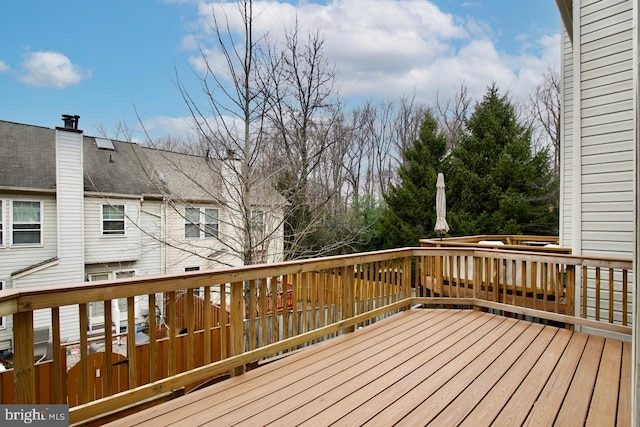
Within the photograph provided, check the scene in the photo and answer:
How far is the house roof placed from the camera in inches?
367

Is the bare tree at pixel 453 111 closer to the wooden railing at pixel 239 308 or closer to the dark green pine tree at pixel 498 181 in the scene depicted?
the dark green pine tree at pixel 498 181

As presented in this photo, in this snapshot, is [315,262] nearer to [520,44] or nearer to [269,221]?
[269,221]

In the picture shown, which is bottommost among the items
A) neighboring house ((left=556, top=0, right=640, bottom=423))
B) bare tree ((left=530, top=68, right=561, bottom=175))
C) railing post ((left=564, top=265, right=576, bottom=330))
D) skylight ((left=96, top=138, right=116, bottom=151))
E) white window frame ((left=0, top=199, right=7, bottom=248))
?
railing post ((left=564, top=265, right=576, bottom=330))

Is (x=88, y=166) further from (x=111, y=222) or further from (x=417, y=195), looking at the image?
(x=417, y=195)

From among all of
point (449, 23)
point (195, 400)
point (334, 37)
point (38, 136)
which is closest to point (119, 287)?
point (195, 400)

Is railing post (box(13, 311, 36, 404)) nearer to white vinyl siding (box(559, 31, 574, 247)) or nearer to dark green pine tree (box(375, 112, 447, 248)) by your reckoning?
white vinyl siding (box(559, 31, 574, 247))

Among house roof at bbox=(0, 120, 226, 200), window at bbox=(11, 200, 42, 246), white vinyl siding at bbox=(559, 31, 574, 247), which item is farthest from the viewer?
house roof at bbox=(0, 120, 226, 200)

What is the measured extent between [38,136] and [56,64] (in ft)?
8.38

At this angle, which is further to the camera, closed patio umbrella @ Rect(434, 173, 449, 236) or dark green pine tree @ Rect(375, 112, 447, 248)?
dark green pine tree @ Rect(375, 112, 447, 248)

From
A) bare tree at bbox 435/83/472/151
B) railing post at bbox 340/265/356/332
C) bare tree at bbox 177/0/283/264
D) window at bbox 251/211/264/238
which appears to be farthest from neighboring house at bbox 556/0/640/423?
bare tree at bbox 435/83/472/151

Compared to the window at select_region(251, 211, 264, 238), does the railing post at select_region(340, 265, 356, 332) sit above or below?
below

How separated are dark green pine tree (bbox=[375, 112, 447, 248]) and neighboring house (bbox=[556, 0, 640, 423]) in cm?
1015

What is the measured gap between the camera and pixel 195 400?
7.87 feet

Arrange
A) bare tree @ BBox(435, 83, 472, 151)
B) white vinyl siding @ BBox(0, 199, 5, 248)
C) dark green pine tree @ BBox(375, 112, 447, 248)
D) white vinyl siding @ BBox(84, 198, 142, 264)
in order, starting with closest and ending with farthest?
white vinyl siding @ BBox(0, 199, 5, 248)
white vinyl siding @ BBox(84, 198, 142, 264)
dark green pine tree @ BBox(375, 112, 447, 248)
bare tree @ BBox(435, 83, 472, 151)
